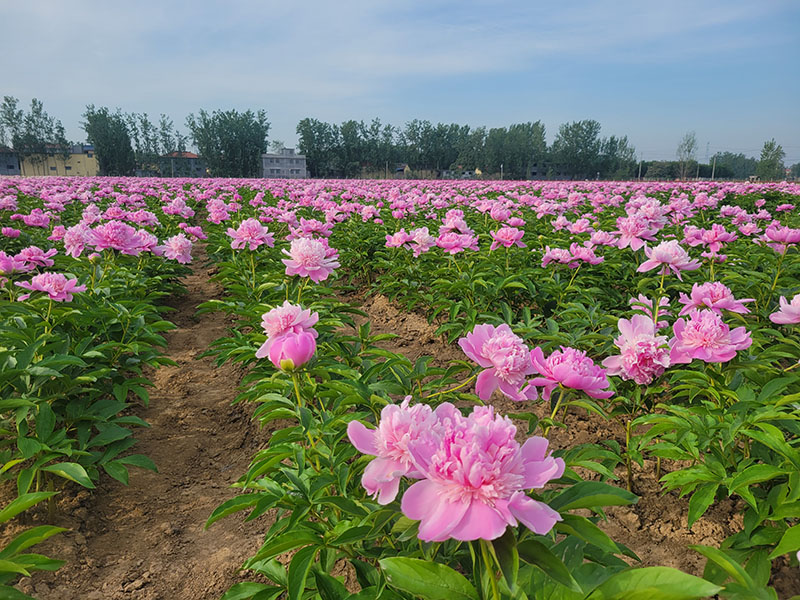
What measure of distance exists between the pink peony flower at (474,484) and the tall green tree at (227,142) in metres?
51.8

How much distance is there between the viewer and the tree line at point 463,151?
185 ft

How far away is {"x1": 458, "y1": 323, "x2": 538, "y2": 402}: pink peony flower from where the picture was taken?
1.23m

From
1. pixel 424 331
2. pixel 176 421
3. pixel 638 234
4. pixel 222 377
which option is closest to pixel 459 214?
pixel 424 331

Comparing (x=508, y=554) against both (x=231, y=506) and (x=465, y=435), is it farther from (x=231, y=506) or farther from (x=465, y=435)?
(x=231, y=506)

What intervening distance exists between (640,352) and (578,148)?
7034 centimetres

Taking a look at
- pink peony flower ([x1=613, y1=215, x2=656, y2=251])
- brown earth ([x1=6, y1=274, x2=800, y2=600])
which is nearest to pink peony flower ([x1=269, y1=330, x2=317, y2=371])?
brown earth ([x1=6, y1=274, x2=800, y2=600])

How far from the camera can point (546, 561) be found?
0.70 m

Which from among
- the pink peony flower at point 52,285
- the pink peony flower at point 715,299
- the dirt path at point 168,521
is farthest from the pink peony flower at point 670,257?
the pink peony flower at point 52,285

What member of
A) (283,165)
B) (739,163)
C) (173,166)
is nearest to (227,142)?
(173,166)

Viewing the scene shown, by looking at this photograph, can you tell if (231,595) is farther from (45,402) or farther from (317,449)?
(45,402)

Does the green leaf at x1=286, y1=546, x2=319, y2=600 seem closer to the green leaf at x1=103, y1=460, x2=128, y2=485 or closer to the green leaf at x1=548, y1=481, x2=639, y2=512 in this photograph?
the green leaf at x1=548, y1=481, x2=639, y2=512

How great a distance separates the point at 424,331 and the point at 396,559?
3.65 metres

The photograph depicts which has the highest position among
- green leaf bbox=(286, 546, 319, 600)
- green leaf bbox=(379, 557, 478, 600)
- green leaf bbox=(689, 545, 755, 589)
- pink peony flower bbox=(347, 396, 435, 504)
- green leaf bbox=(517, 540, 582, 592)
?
pink peony flower bbox=(347, 396, 435, 504)

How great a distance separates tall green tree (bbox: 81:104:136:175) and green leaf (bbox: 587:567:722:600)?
55.7 meters
